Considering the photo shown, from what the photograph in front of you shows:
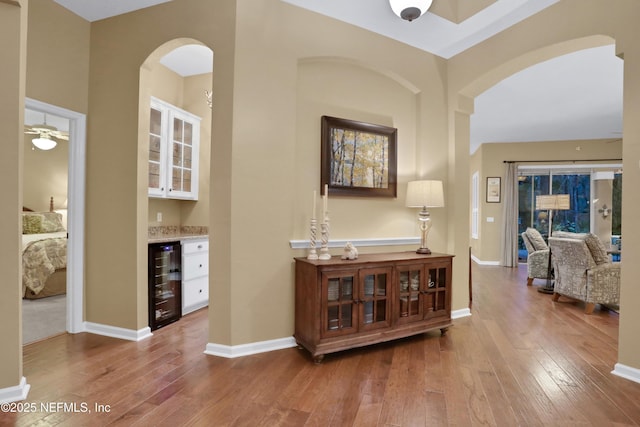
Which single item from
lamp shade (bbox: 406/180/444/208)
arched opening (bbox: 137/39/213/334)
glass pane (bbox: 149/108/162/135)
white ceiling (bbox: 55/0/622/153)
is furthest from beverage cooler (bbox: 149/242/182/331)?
lamp shade (bbox: 406/180/444/208)

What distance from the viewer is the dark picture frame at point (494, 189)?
7.59 metres

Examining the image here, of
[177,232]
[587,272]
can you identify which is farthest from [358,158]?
[587,272]

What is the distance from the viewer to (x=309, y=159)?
9.80ft

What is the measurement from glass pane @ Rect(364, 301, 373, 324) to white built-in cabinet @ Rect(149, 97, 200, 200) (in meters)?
2.55

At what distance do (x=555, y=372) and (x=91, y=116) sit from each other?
14.5 feet

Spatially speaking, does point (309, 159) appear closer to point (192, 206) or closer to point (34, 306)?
point (192, 206)

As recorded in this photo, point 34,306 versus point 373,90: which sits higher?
point 373,90

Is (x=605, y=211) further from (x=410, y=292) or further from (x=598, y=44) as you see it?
(x=410, y=292)

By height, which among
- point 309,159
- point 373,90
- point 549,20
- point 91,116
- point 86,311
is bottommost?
point 86,311

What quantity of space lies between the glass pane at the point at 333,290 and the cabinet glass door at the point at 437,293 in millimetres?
942

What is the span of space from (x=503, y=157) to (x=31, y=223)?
9.32 m

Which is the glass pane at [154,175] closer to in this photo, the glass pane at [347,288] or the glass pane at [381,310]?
the glass pane at [347,288]
